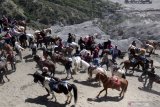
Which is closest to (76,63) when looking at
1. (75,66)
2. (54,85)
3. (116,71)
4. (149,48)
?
(75,66)

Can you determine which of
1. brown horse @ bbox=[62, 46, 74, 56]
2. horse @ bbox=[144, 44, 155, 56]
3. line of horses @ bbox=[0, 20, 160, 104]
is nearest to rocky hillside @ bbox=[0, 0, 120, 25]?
line of horses @ bbox=[0, 20, 160, 104]

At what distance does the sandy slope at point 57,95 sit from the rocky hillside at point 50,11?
74.0 ft

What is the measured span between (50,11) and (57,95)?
30430 millimetres

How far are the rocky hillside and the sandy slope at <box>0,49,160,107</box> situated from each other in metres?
22.5

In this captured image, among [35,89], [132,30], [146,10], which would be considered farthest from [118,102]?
[146,10]

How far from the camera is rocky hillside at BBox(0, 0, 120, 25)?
47.1 meters

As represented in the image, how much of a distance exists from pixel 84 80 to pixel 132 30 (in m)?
19.0

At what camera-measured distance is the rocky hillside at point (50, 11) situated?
154 ft

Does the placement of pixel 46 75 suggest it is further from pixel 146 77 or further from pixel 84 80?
pixel 146 77

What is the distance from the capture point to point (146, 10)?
2381 inches

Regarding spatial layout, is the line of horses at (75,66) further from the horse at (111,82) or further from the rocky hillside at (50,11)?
the rocky hillside at (50,11)

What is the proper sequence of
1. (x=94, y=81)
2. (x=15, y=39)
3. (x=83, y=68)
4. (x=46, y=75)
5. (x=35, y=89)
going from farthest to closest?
(x=15, y=39) < (x=83, y=68) < (x=94, y=81) < (x=35, y=89) < (x=46, y=75)

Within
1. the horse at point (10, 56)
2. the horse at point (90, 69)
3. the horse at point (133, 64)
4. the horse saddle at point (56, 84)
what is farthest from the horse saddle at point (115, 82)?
the horse at point (10, 56)

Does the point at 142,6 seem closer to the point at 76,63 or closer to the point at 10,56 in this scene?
the point at 76,63
